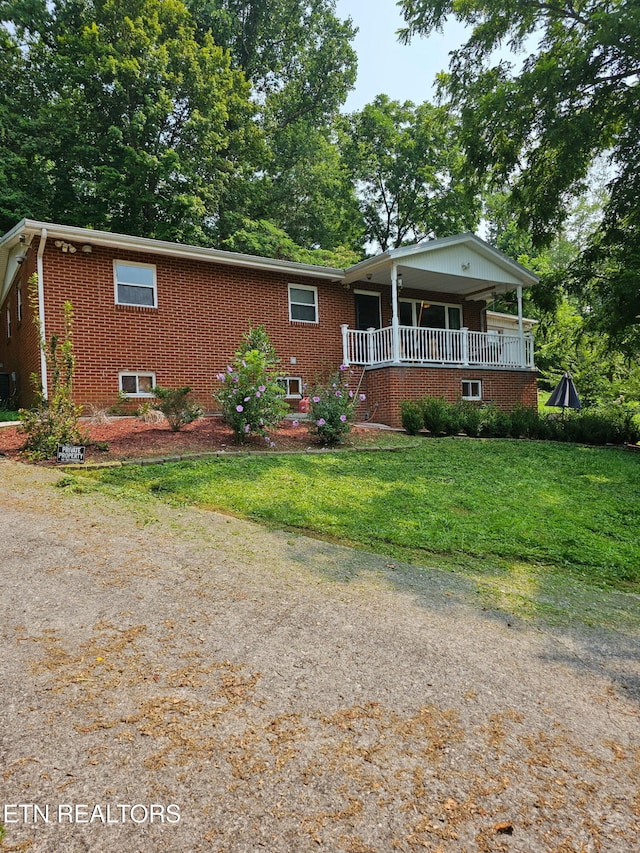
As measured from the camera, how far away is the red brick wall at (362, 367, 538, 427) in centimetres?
1280

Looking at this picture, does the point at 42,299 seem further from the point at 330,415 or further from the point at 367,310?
the point at 367,310

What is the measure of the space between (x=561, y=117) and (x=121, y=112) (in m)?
16.7

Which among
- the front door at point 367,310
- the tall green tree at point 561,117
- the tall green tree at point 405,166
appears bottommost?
the front door at point 367,310

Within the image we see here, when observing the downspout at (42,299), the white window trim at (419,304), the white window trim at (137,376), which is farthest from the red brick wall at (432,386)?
the downspout at (42,299)

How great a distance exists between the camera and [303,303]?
564 inches

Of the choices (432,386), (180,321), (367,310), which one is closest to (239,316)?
(180,321)

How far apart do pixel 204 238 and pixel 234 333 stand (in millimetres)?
10104

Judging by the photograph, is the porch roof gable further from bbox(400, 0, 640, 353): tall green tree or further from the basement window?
the basement window

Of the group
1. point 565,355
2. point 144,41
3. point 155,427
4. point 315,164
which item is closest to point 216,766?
point 155,427

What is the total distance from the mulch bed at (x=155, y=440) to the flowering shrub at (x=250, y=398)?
0.33m

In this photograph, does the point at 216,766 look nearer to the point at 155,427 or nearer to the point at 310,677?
the point at 310,677

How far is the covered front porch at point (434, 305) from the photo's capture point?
13578mm

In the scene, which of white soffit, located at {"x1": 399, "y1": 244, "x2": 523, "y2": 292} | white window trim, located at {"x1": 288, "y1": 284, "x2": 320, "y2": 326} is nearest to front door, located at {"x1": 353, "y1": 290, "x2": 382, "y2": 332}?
white window trim, located at {"x1": 288, "y1": 284, "x2": 320, "y2": 326}

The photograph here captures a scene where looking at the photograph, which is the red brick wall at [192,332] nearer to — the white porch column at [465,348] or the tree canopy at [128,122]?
the white porch column at [465,348]
